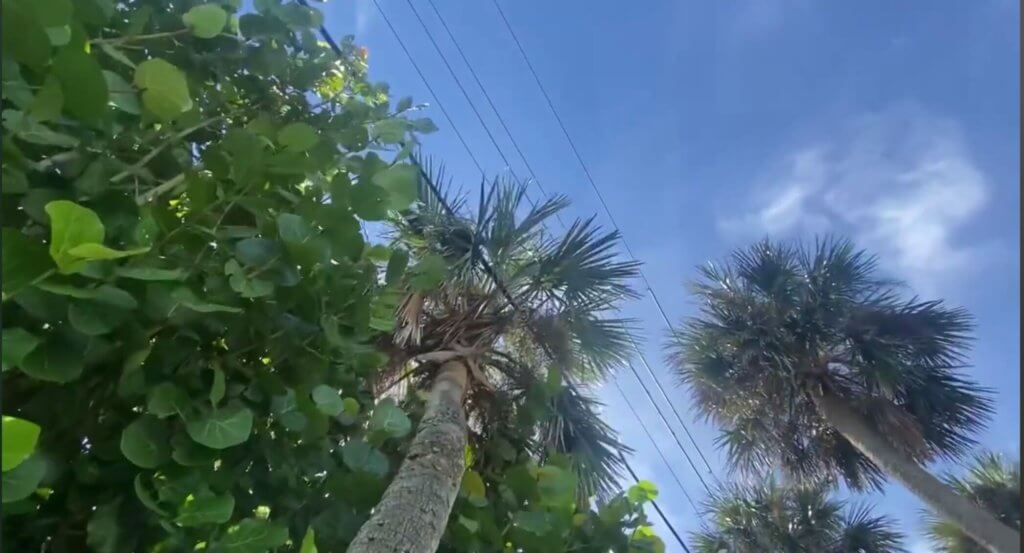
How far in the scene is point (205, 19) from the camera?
167cm

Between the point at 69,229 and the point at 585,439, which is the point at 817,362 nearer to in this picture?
the point at 585,439

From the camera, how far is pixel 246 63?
209 cm

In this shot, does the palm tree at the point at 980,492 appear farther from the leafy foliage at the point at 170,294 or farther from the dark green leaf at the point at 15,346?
the dark green leaf at the point at 15,346

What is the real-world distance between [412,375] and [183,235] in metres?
3.04

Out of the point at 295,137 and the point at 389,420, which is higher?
the point at 295,137

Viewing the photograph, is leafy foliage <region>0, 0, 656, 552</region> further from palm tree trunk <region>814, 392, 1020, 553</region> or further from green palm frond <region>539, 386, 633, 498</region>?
palm tree trunk <region>814, 392, 1020, 553</region>

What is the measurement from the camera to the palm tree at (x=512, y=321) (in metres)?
4.38

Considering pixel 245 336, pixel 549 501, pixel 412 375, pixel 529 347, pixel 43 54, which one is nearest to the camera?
pixel 43 54

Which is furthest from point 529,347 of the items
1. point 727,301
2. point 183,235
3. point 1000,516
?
point 1000,516

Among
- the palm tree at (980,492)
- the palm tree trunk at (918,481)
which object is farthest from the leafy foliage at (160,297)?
the palm tree at (980,492)

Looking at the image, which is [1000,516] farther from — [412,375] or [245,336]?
[245,336]

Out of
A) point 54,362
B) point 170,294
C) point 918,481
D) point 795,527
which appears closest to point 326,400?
point 170,294

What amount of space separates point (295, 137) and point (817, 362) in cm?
984

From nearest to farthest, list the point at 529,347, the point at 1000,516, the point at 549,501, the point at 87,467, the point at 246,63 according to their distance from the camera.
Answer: the point at 87,467, the point at 246,63, the point at 549,501, the point at 529,347, the point at 1000,516
